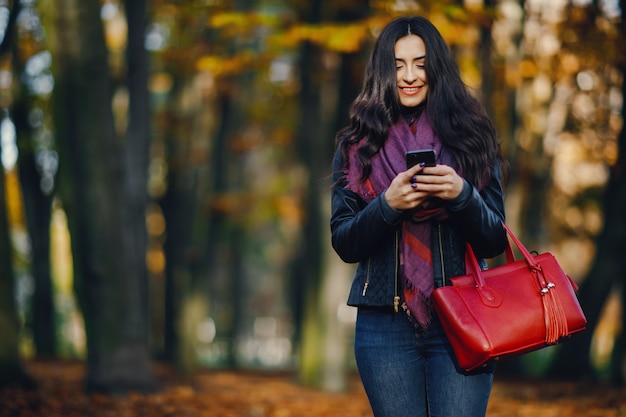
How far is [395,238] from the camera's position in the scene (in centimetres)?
303

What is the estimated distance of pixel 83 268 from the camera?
9.00 metres

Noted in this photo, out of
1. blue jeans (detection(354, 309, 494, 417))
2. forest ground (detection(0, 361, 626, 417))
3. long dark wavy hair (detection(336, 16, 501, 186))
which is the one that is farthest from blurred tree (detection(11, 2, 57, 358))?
blue jeans (detection(354, 309, 494, 417))

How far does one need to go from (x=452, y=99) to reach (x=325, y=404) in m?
7.87

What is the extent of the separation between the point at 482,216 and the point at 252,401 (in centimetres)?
763

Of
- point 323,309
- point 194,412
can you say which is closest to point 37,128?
point 323,309

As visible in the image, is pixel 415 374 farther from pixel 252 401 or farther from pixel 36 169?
pixel 36 169

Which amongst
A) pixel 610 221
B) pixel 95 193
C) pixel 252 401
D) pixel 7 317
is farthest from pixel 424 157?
pixel 610 221

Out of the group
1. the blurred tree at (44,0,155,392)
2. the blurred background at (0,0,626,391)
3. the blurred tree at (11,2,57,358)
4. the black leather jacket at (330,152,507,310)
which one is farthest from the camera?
the blurred tree at (11,2,57,358)

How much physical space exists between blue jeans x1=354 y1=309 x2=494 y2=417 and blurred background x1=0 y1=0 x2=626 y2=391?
6442 millimetres

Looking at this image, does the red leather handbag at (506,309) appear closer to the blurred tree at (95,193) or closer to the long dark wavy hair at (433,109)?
the long dark wavy hair at (433,109)

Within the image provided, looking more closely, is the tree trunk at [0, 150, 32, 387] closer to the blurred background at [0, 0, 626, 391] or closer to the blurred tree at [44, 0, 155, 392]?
the blurred background at [0, 0, 626, 391]

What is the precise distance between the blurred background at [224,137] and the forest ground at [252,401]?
45cm

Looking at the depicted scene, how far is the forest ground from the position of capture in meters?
8.20

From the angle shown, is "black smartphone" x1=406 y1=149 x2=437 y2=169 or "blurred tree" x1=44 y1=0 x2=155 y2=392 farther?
"blurred tree" x1=44 y1=0 x2=155 y2=392
